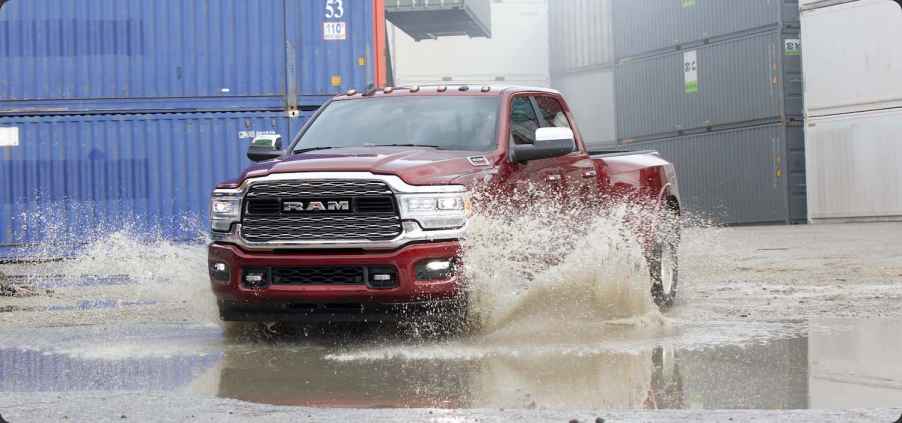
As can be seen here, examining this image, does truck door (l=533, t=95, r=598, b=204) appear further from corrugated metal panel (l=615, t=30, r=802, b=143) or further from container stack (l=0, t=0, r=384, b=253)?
corrugated metal panel (l=615, t=30, r=802, b=143)

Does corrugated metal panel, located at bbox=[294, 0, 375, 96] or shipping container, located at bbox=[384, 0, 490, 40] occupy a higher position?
shipping container, located at bbox=[384, 0, 490, 40]

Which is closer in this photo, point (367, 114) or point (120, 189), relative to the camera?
point (367, 114)

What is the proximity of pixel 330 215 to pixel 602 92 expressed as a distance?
117 feet

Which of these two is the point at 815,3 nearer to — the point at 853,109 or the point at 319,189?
the point at 853,109

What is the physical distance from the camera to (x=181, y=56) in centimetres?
1908

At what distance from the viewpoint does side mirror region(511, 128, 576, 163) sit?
8.80 m

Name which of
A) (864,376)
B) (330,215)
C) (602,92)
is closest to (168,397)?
(330,215)

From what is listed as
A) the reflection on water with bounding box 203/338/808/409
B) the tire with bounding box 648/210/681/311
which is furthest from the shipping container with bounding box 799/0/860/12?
the reflection on water with bounding box 203/338/808/409

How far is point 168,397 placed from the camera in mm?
6016

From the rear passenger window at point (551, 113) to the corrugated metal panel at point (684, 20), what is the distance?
23.2 meters

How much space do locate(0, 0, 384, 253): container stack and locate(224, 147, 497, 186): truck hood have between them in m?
10.4

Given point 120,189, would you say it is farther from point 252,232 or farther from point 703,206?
point 703,206

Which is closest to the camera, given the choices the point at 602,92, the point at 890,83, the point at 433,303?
the point at 433,303

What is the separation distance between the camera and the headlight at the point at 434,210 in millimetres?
7867
